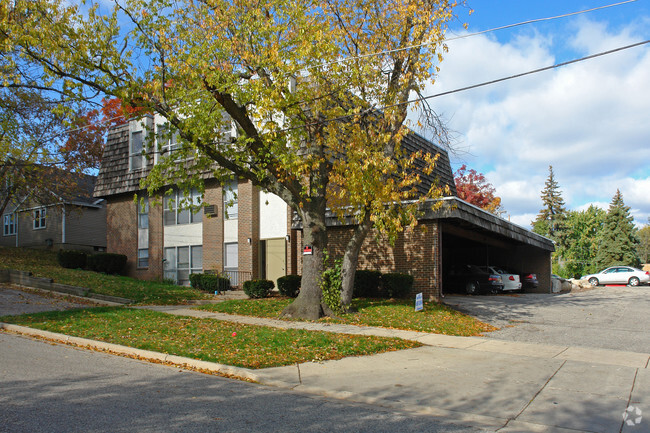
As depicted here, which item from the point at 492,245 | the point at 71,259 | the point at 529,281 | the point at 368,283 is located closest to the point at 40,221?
the point at 71,259

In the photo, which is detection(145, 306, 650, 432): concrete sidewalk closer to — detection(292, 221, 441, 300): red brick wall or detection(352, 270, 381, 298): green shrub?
detection(292, 221, 441, 300): red brick wall

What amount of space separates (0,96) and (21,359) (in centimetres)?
1609

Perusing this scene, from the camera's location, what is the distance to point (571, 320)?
603 inches

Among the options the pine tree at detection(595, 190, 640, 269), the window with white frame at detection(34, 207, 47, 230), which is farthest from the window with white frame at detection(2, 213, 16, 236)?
the pine tree at detection(595, 190, 640, 269)

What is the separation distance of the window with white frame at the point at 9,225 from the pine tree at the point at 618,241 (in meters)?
54.1

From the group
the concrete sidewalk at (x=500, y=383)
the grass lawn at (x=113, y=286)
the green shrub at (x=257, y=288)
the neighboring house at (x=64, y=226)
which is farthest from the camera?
the neighboring house at (x=64, y=226)

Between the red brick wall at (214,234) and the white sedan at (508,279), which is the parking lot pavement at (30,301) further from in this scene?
the white sedan at (508,279)

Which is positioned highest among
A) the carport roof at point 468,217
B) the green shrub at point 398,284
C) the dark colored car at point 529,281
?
the carport roof at point 468,217

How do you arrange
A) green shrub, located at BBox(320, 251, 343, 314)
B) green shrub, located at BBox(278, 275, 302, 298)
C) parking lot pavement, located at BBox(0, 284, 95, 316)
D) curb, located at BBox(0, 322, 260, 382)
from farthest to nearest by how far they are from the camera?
green shrub, located at BBox(278, 275, 302, 298) < parking lot pavement, located at BBox(0, 284, 95, 316) < green shrub, located at BBox(320, 251, 343, 314) < curb, located at BBox(0, 322, 260, 382)

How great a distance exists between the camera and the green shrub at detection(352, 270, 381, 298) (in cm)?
1838

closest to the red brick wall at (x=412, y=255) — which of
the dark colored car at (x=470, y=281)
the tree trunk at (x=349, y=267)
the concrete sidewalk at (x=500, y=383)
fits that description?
the tree trunk at (x=349, y=267)

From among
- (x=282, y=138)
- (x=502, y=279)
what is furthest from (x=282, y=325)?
(x=502, y=279)

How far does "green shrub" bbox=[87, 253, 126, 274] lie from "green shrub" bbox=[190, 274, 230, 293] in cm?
686

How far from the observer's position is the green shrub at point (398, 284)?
58.0 feet
